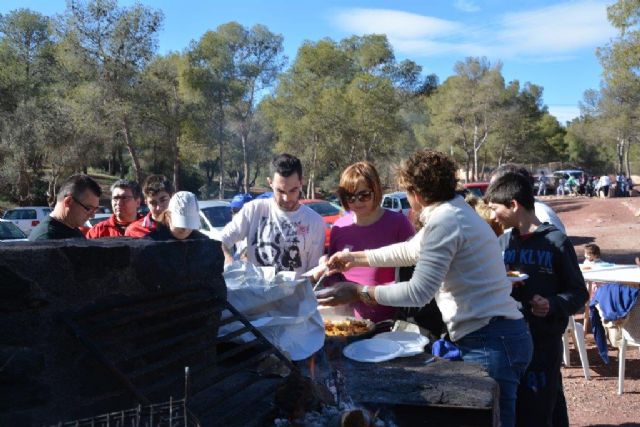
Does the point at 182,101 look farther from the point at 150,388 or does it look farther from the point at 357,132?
the point at 150,388

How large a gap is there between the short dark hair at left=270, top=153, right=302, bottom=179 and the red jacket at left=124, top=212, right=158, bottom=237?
1.09 meters

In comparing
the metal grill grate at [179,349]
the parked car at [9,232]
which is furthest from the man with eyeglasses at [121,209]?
the parked car at [9,232]

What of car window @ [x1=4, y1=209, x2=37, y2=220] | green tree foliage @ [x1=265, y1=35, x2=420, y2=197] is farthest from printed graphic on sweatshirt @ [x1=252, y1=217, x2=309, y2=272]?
green tree foliage @ [x1=265, y1=35, x2=420, y2=197]

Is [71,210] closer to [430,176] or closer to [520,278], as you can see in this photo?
[430,176]

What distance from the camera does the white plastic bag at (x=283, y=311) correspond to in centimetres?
244

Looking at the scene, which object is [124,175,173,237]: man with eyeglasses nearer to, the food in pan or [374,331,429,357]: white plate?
the food in pan

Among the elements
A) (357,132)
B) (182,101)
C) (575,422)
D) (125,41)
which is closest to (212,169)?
(182,101)

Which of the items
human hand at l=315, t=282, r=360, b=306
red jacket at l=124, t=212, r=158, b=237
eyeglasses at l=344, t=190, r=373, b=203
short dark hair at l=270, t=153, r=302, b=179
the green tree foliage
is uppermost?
the green tree foliage

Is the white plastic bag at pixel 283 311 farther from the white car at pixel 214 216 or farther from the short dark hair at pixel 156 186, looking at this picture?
the white car at pixel 214 216

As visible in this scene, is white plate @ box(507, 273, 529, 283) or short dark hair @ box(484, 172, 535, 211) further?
short dark hair @ box(484, 172, 535, 211)

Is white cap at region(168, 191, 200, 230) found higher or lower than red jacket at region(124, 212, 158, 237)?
higher

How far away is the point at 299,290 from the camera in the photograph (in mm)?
2510

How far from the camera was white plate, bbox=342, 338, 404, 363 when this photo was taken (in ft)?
8.35

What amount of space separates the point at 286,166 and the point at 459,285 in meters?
1.36
